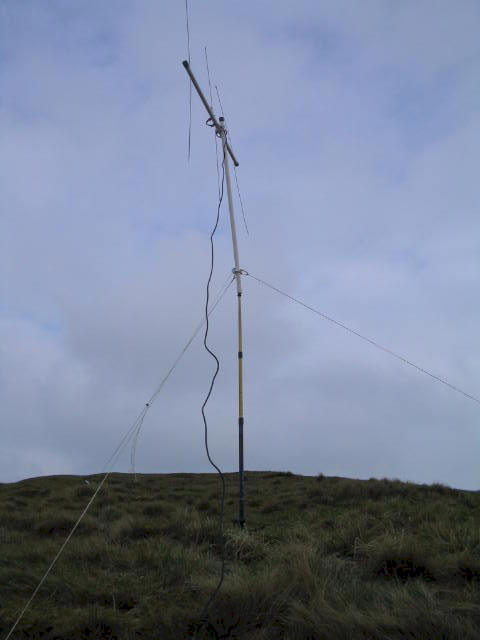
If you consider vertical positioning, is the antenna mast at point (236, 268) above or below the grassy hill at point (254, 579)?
above

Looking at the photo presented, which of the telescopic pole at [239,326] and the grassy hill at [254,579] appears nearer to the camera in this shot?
the grassy hill at [254,579]

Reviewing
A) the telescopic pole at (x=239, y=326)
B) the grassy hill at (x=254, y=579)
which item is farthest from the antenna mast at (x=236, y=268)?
the grassy hill at (x=254, y=579)

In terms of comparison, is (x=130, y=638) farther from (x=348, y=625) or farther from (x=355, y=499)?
(x=355, y=499)

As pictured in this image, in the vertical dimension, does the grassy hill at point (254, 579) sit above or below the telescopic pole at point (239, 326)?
below

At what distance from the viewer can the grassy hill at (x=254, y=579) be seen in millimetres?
4066

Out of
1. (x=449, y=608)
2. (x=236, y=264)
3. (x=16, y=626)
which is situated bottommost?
(x=16, y=626)

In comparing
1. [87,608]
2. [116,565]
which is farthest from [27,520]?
[87,608]

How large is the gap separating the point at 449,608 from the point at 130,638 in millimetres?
2471

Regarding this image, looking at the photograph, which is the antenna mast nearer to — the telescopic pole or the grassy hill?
the telescopic pole

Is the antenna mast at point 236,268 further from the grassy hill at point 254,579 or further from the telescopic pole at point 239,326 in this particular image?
the grassy hill at point 254,579

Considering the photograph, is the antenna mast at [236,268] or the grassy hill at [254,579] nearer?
the grassy hill at [254,579]

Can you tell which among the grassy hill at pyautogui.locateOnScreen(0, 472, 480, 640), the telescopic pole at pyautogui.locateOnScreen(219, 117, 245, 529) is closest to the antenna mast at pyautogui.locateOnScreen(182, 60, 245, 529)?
the telescopic pole at pyautogui.locateOnScreen(219, 117, 245, 529)

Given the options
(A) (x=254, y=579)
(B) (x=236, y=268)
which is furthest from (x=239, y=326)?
(A) (x=254, y=579)

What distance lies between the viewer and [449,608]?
4.09 m
